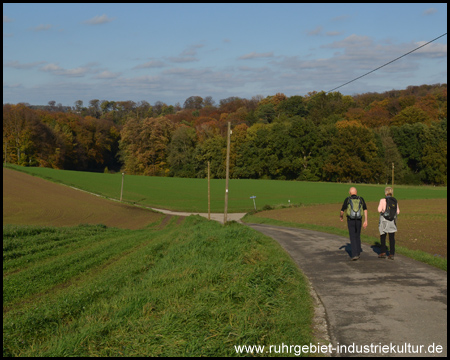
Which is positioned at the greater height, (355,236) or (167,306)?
(355,236)

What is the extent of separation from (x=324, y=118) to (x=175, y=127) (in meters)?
37.5

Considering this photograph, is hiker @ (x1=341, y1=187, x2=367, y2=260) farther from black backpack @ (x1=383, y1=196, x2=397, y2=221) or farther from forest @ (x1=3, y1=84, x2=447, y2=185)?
forest @ (x1=3, y1=84, x2=447, y2=185)

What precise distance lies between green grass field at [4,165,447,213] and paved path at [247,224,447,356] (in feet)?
170

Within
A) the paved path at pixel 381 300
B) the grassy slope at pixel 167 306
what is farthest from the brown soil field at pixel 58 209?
the paved path at pixel 381 300

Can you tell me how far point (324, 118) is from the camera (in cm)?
11075

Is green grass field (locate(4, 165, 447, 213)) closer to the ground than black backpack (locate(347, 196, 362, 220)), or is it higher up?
closer to the ground

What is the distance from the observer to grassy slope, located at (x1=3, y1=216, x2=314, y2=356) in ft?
19.7

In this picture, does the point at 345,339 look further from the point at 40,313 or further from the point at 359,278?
the point at 40,313

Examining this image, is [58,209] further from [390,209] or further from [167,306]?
[167,306]

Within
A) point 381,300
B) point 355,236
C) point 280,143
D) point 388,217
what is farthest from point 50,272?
point 280,143

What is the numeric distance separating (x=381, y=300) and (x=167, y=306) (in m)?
3.63

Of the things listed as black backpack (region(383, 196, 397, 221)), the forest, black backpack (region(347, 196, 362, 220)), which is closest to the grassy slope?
black backpack (region(347, 196, 362, 220))

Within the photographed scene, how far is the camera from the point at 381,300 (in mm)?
8289

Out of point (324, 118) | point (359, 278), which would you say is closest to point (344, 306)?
point (359, 278)
